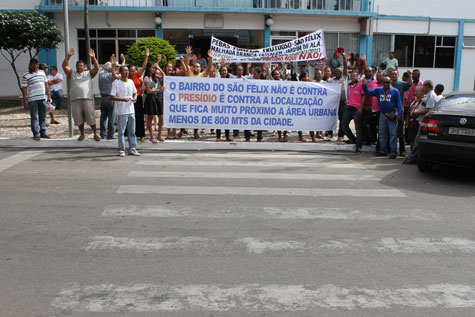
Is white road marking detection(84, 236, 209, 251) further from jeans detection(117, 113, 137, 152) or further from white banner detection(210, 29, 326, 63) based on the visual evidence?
white banner detection(210, 29, 326, 63)

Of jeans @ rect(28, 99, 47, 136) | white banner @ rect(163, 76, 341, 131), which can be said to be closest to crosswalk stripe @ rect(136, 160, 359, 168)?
white banner @ rect(163, 76, 341, 131)

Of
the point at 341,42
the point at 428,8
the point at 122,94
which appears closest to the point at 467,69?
the point at 428,8

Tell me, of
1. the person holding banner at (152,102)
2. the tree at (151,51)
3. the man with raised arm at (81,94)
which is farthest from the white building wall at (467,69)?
the man with raised arm at (81,94)

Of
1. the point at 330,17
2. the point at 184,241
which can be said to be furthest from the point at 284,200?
the point at 330,17

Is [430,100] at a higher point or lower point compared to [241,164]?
higher

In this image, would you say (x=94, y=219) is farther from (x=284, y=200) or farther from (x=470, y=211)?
(x=470, y=211)

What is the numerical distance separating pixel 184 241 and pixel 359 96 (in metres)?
7.49

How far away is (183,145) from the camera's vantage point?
38.0 feet

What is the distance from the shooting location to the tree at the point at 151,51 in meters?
17.0

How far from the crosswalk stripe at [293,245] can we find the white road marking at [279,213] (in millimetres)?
828

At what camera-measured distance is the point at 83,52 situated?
2280cm

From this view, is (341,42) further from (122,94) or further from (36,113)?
(36,113)

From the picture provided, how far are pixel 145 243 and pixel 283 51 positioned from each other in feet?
32.4

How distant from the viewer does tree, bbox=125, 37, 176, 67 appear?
17.0 metres
